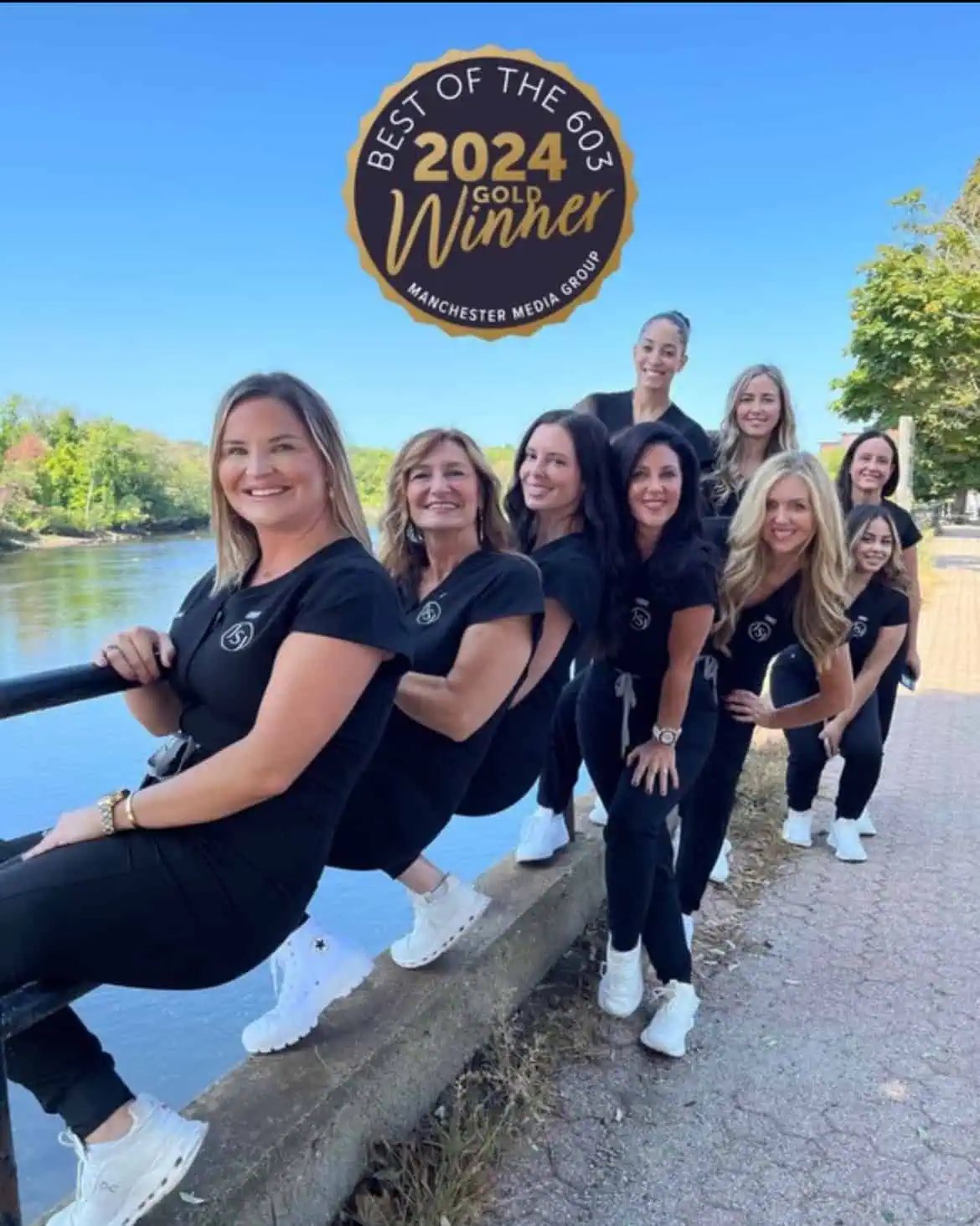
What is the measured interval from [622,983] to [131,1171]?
145 centimetres

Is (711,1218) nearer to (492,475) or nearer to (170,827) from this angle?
(170,827)

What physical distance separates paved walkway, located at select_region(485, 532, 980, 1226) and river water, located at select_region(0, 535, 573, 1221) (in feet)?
2.43

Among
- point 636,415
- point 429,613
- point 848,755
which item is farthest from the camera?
point 848,755

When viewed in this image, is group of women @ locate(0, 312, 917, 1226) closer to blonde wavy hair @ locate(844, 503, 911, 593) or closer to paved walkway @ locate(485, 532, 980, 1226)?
paved walkway @ locate(485, 532, 980, 1226)

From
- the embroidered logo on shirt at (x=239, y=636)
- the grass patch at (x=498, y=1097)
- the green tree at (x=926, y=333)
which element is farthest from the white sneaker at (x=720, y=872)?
the green tree at (x=926, y=333)

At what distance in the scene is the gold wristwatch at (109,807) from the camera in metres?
1.48

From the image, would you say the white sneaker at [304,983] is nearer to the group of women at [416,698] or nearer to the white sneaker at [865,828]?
the group of women at [416,698]

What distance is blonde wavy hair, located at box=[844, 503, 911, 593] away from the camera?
150 inches

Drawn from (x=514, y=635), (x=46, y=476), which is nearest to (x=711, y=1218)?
(x=514, y=635)

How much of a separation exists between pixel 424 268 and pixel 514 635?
4.85ft

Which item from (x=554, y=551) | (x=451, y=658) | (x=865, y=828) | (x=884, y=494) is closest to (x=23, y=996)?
(x=451, y=658)

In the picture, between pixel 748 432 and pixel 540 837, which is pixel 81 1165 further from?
pixel 748 432

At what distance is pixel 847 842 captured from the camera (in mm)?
4102

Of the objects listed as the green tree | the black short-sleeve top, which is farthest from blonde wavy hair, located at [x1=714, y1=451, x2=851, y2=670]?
the green tree
